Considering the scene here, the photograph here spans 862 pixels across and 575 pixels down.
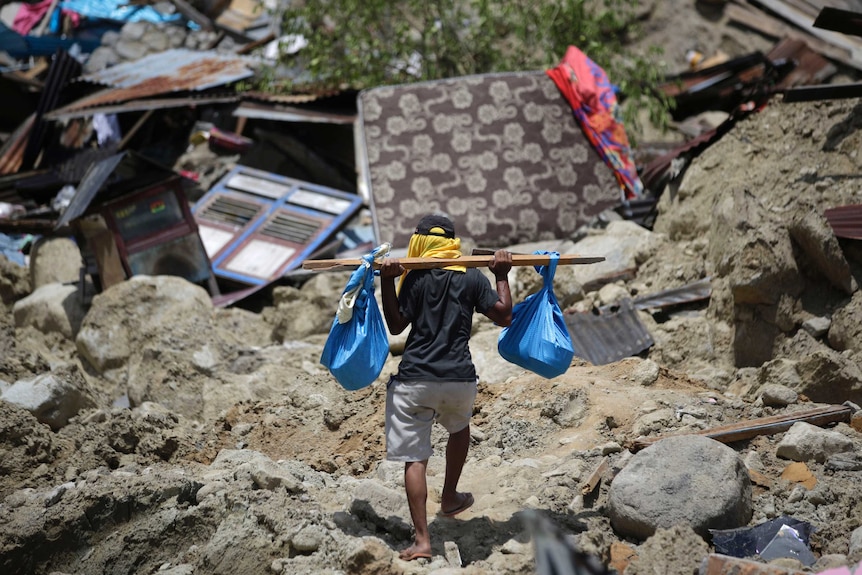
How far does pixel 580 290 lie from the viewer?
7602 millimetres

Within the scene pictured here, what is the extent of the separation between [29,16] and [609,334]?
14142mm

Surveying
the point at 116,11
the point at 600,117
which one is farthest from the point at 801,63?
the point at 116,11

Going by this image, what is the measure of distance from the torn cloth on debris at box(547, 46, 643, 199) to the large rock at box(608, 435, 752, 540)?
572 cm

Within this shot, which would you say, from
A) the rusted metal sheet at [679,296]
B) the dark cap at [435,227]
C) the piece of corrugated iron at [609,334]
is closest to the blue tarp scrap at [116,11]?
the piece of corrugated iron at [609,334]

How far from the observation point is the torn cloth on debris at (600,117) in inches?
384

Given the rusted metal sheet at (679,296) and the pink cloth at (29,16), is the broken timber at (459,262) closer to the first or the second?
the rusted metal sheet at (679,296)

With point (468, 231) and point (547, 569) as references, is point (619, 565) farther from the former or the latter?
point (468, 231)

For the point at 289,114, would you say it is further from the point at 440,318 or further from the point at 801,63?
the point at 440,318

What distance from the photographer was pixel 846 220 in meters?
6.30

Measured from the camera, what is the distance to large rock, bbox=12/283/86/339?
347 inches

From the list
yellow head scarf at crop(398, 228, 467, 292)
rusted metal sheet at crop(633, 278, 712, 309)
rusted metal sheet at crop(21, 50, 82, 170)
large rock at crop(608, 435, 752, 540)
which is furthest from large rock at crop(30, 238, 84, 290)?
large rock at crop(608, 435, 752, 540)

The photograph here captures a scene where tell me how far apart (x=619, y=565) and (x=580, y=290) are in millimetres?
3878

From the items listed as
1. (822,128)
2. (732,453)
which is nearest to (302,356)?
(732,453)

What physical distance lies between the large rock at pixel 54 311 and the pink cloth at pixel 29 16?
9.50 metres
